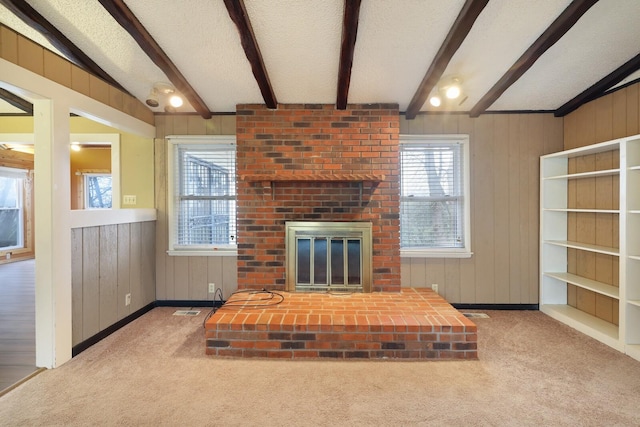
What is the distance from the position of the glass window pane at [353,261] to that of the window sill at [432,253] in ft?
2.13

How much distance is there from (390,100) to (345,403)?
9.25ft

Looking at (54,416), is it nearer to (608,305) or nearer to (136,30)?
(136,30)

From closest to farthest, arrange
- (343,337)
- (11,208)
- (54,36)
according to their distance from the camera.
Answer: (54,36) → (343,337) → (11,208)

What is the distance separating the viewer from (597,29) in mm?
2361

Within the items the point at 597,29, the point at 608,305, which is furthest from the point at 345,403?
the point at 597,29

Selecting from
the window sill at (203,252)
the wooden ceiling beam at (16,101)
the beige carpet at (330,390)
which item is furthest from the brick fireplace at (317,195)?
the wooden ceiling beam at (16,101)

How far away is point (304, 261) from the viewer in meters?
3.38

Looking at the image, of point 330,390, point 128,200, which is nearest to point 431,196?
point 330,390

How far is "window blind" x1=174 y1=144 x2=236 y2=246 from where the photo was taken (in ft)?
12.6

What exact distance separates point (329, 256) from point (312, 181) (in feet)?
2.71

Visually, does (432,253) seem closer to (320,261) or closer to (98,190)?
(320,261)

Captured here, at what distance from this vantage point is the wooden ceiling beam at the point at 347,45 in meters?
2.07

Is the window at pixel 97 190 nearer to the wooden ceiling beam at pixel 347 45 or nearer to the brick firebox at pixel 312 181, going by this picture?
the brick firebox at pixel 312 181

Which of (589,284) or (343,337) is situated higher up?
(589,284)
